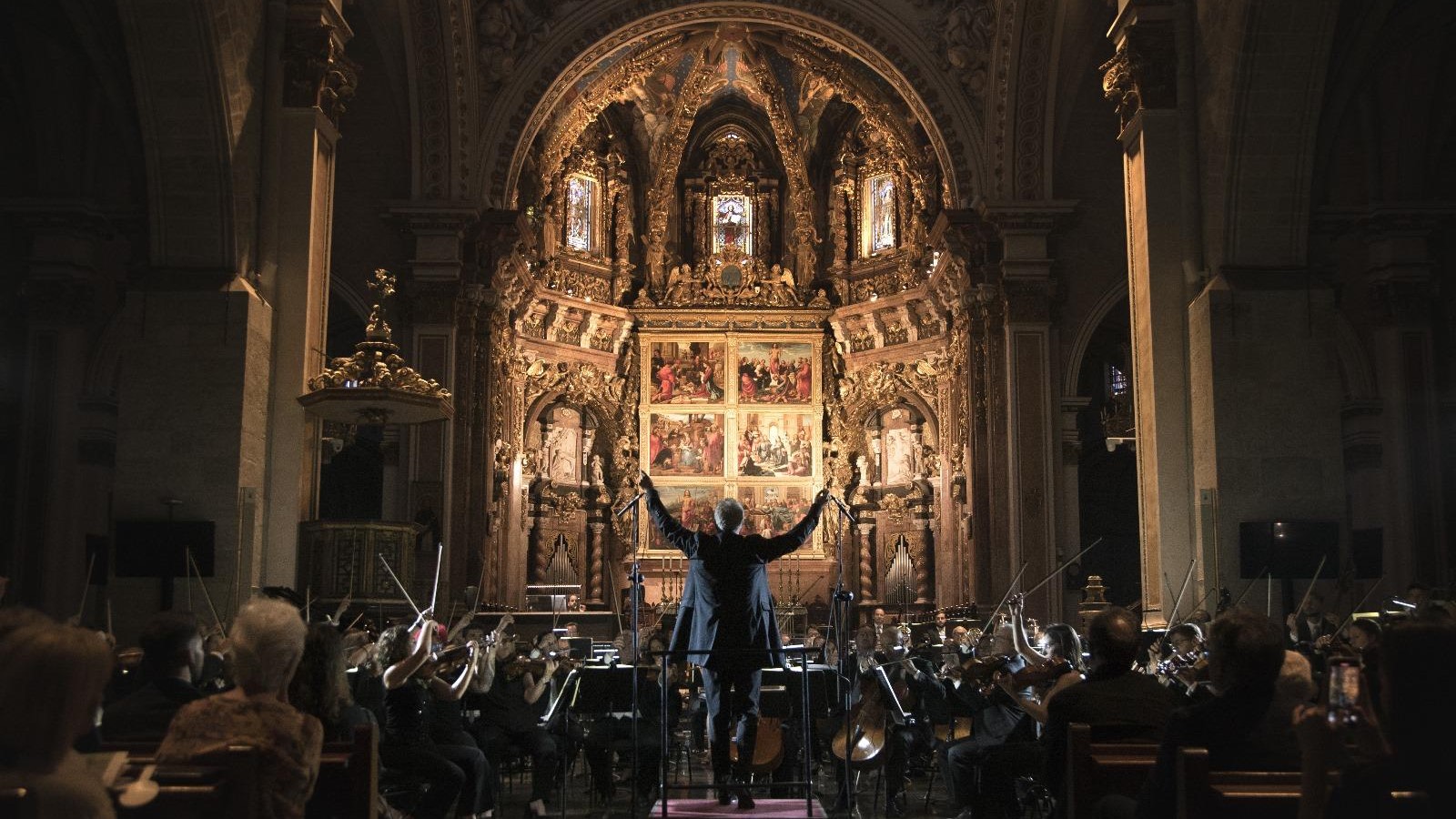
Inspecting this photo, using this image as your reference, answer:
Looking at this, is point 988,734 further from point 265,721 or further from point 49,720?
point 49,720

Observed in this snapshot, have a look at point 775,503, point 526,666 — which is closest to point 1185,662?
point 526,666

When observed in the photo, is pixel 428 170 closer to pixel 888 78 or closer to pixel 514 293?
pixel 514 293

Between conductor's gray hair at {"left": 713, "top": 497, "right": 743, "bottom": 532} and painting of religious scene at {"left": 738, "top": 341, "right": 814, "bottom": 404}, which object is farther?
painting of religious scene at {"left": 738, "top": 341, "right": 814, "bottom": 404}

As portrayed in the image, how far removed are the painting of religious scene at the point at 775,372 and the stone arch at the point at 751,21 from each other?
5809 mm

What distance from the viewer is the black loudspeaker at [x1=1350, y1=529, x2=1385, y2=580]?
12102mm

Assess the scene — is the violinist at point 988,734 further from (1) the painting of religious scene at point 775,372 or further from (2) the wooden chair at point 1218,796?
(1) the painting of religious scene at point 775,372

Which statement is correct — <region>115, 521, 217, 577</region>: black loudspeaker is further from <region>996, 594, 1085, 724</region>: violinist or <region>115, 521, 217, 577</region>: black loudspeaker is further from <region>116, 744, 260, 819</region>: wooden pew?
<region>116, 744, 260, 819</region>: wooden pew

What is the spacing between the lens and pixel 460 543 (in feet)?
70.6

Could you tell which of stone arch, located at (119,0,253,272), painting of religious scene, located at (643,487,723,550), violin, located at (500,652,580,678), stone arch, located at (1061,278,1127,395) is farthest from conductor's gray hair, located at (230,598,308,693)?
painting of religious scene, located at (643,487,723,550)

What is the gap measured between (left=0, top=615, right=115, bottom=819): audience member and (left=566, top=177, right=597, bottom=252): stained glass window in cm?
2396

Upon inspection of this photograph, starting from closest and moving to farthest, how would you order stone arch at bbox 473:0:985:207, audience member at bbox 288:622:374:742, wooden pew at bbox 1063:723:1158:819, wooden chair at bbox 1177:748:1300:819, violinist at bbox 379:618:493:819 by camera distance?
wooden chair at bbox 1177:748:1300:819 → wooden pew at bbox 1063:723:1158:819 → audience member at bbox 288:622:374:742 → violinist at bbox 379:618:493:819 → stone arch at bbox 473:0:985:207

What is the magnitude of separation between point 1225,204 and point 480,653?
24.4ft

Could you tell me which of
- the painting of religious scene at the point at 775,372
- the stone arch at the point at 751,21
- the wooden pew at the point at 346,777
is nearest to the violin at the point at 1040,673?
the wooden pew at the point at 346,777

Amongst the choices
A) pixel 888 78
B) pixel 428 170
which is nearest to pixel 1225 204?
pixel 888 78
